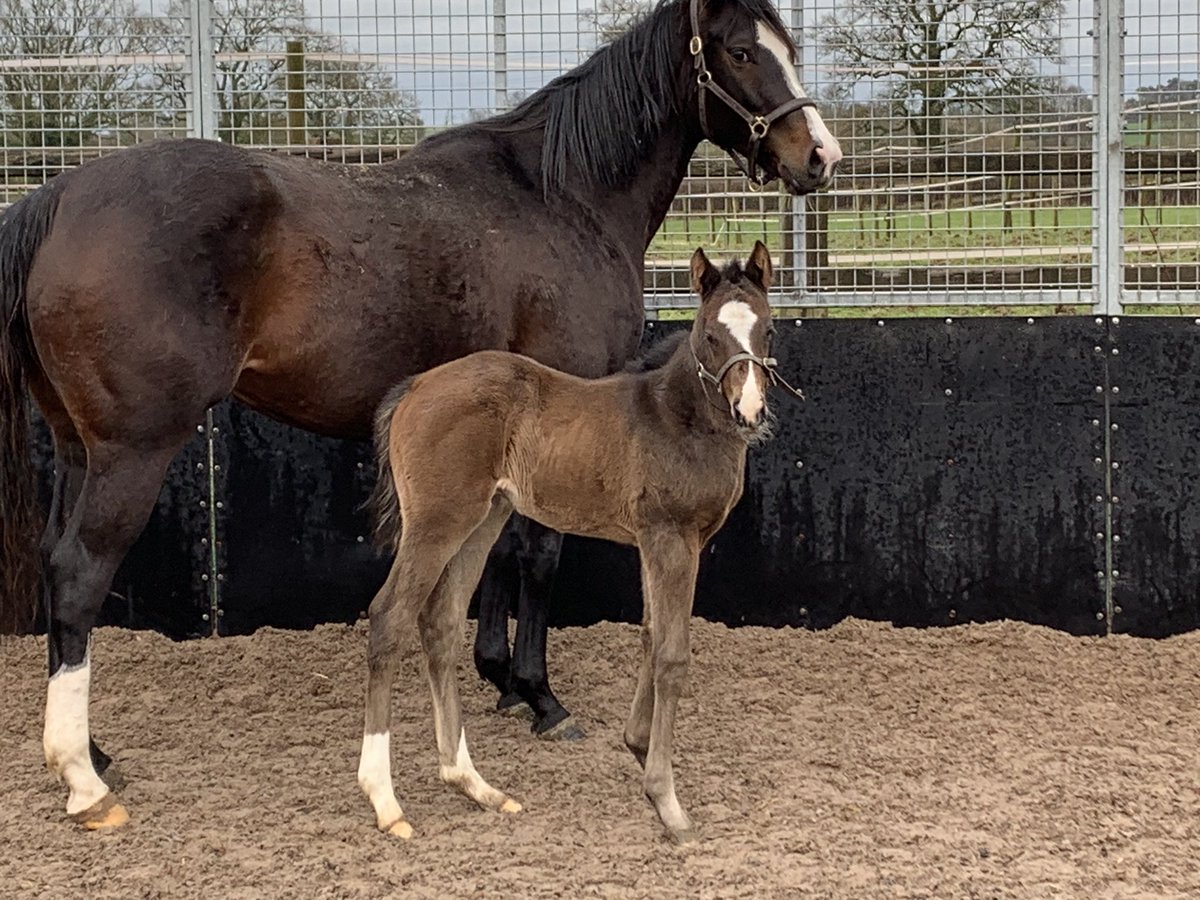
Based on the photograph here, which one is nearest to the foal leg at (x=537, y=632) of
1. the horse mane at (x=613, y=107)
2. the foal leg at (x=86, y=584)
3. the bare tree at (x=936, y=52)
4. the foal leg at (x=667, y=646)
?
the foal leg at (x=667, y=646)

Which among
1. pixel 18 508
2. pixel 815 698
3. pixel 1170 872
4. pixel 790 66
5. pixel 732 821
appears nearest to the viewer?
pixel 1170 872

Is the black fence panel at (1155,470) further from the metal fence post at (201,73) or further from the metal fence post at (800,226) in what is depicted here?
the metal fence post at (201,73)

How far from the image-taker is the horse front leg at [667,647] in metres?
3.83

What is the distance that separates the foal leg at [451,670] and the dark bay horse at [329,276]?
0.69m

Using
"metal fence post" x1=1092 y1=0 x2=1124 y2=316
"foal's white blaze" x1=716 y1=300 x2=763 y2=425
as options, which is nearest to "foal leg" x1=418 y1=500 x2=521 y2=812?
"foal's white blaze" x1=716 y1=300 x2=763 y2=425

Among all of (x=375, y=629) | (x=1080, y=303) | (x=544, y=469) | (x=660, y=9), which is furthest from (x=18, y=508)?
(x=1080, y=303)

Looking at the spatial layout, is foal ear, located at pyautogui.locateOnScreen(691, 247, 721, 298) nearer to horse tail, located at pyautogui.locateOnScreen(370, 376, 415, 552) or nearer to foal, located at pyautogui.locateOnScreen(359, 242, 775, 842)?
foal, located at pyautogui.locateOnScreen(359, 242, 775, 842)

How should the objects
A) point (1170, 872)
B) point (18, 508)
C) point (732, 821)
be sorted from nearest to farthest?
Answer: point (1170, 872) < point (732, 821) < point (18, 508)

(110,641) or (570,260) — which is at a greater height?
(570,260)

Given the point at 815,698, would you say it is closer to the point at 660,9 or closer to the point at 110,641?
the point at 660,9

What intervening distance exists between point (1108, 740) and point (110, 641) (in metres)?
4.05

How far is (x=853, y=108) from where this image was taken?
6.02m

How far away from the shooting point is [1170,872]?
349cm

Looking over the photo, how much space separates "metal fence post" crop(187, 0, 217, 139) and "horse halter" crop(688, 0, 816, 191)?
7.51 ft
